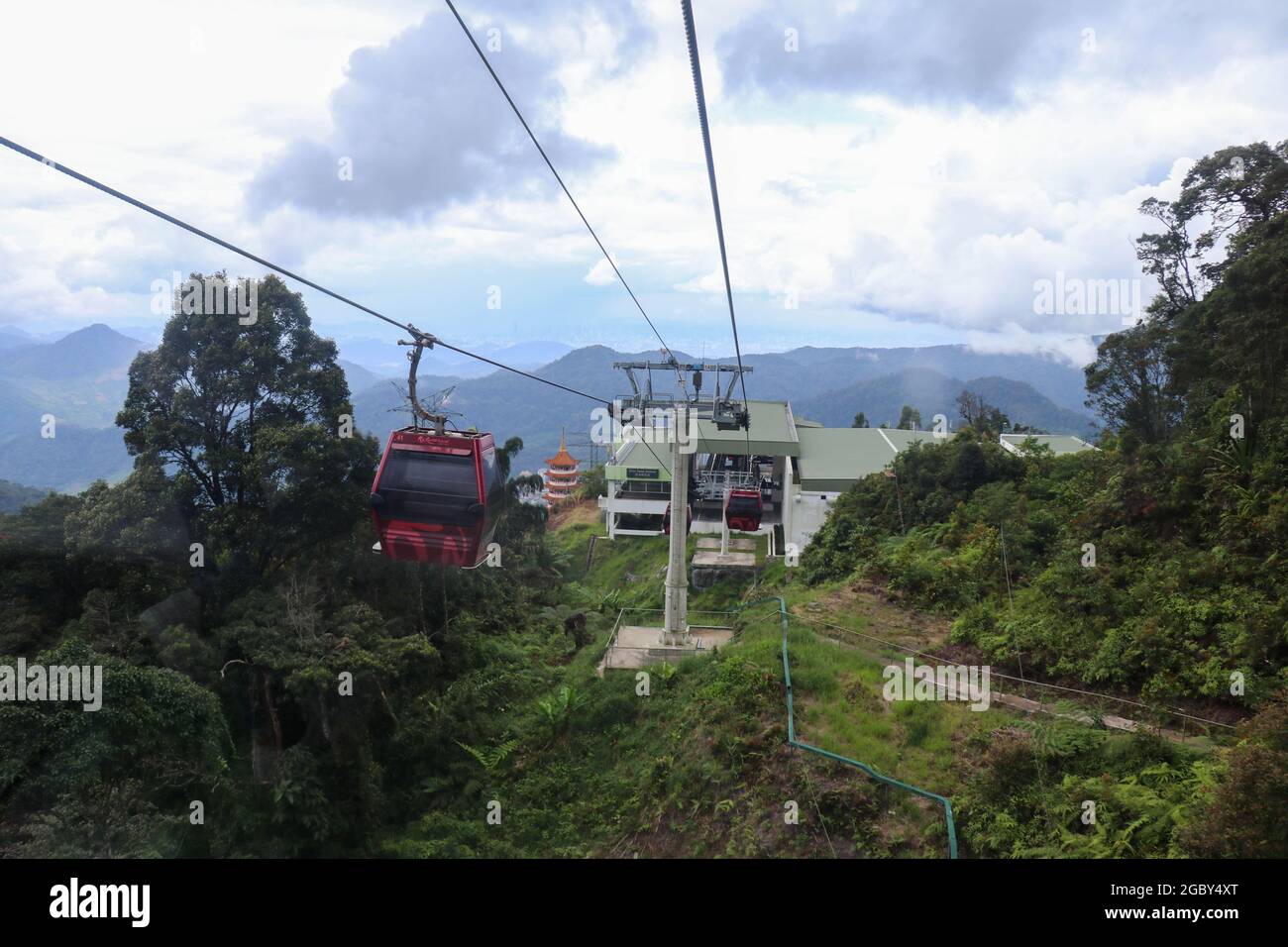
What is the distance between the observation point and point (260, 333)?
49.2 feet

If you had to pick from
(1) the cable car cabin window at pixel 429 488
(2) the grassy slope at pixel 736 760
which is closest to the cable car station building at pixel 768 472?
(2) the grassy slope at pixel 736 760

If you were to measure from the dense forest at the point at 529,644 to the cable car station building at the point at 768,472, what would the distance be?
935 centimetres

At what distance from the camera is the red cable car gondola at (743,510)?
21.2 m

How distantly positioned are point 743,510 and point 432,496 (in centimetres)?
1232

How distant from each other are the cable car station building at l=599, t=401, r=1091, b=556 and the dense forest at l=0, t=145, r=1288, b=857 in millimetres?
9354

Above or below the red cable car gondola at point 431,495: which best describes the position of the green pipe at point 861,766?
below

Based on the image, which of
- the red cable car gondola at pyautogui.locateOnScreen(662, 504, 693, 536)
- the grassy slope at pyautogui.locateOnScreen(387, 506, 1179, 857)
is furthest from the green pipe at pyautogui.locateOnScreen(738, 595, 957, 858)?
the red cable car gondola at pyautogui.locateOnScreen(662, 504, 693, 536)

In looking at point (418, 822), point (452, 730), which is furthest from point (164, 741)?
point (452, 730)

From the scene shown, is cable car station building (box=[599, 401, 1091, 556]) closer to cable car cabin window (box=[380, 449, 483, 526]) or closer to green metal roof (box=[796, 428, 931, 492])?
green metal roof (box=[796, 428, 931, 492])

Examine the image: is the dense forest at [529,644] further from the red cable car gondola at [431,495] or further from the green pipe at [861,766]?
the red cable car gondola at [431,495]

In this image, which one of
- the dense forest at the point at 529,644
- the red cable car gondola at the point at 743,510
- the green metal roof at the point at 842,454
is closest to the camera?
the dense forest at the point at 529,644

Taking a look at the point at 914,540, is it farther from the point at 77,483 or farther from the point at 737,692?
the point at 77,483

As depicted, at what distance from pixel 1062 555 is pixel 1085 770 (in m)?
7.02
